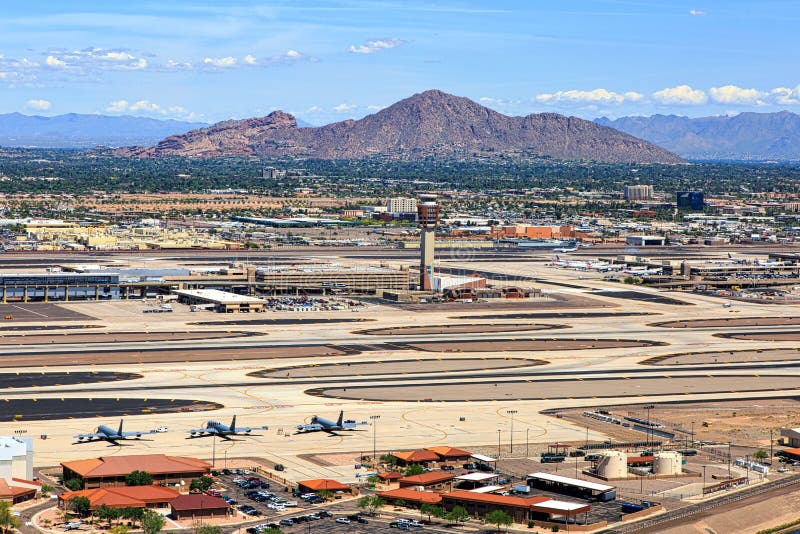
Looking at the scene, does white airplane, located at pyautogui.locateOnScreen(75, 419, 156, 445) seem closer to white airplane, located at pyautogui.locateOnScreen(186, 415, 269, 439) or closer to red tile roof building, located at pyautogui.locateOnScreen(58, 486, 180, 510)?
white airplane, located at pyautogui.locateOnScreen(186, 415, 269, 439)

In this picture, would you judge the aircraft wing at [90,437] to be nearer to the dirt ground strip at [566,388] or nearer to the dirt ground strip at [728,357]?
the dirt ground strip at [566,388]

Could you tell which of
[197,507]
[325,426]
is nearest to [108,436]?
[325,426]

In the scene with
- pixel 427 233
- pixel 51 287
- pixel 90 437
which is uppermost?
pixel 427 233

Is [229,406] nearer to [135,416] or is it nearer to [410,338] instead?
[135,416]

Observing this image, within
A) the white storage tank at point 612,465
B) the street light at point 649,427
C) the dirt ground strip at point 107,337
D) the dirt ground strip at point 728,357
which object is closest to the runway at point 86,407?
the street light at point 649,427

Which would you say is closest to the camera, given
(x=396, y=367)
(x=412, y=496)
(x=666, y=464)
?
(x=412, y=496)

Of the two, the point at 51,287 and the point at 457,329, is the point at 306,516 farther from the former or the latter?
the point at 51,287
